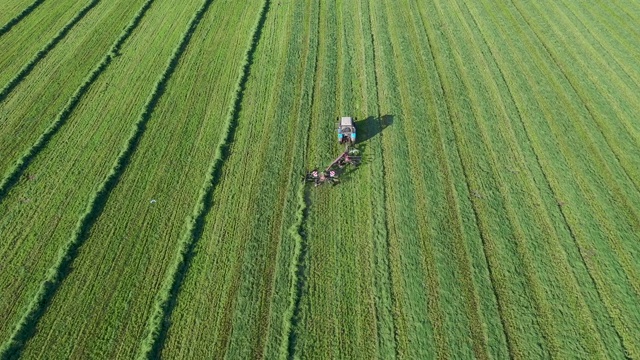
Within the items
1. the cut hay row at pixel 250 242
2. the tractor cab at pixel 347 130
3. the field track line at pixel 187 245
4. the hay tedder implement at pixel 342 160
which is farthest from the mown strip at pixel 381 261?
the field track line at pixel 187 245

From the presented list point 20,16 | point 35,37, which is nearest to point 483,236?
point 35,37

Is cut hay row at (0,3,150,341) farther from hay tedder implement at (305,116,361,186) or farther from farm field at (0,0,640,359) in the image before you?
hay tedder implement at (305,116,361,186)

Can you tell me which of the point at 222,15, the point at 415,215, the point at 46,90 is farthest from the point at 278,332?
the point at 222,15

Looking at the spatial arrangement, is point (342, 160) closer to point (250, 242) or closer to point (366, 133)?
point (366, 133)

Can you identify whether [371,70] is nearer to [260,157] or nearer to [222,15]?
[260,157]

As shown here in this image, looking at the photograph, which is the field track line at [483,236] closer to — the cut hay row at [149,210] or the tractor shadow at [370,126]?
the tractor shadow at [370,126]

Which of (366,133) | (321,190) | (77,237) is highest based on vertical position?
(366,133)
